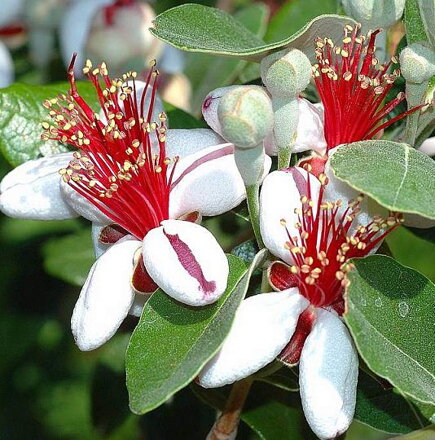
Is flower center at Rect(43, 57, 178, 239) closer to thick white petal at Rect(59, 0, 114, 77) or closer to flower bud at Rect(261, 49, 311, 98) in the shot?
flower bud at Rect(261, 49, 311, 98)

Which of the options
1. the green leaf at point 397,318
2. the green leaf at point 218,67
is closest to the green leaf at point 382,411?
the green leaf at point 397,318

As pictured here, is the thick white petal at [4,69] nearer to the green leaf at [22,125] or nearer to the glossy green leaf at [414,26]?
the green leaf at [22,125]

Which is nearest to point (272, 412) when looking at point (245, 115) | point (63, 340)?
point (245, 115)

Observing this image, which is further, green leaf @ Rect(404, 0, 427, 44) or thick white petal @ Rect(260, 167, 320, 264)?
green leaf @ Rect(404, 0, 427, 44)

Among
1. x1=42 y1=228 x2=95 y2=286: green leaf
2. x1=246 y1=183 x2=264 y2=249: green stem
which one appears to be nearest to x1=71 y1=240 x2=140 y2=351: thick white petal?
x1=246 y1=183 x2=264 y2=249: green stem

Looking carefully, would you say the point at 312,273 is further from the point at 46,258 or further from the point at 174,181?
the point at 46,258

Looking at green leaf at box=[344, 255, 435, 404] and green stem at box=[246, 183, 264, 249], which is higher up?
green stem at box=[246, 183, 264, 249]
